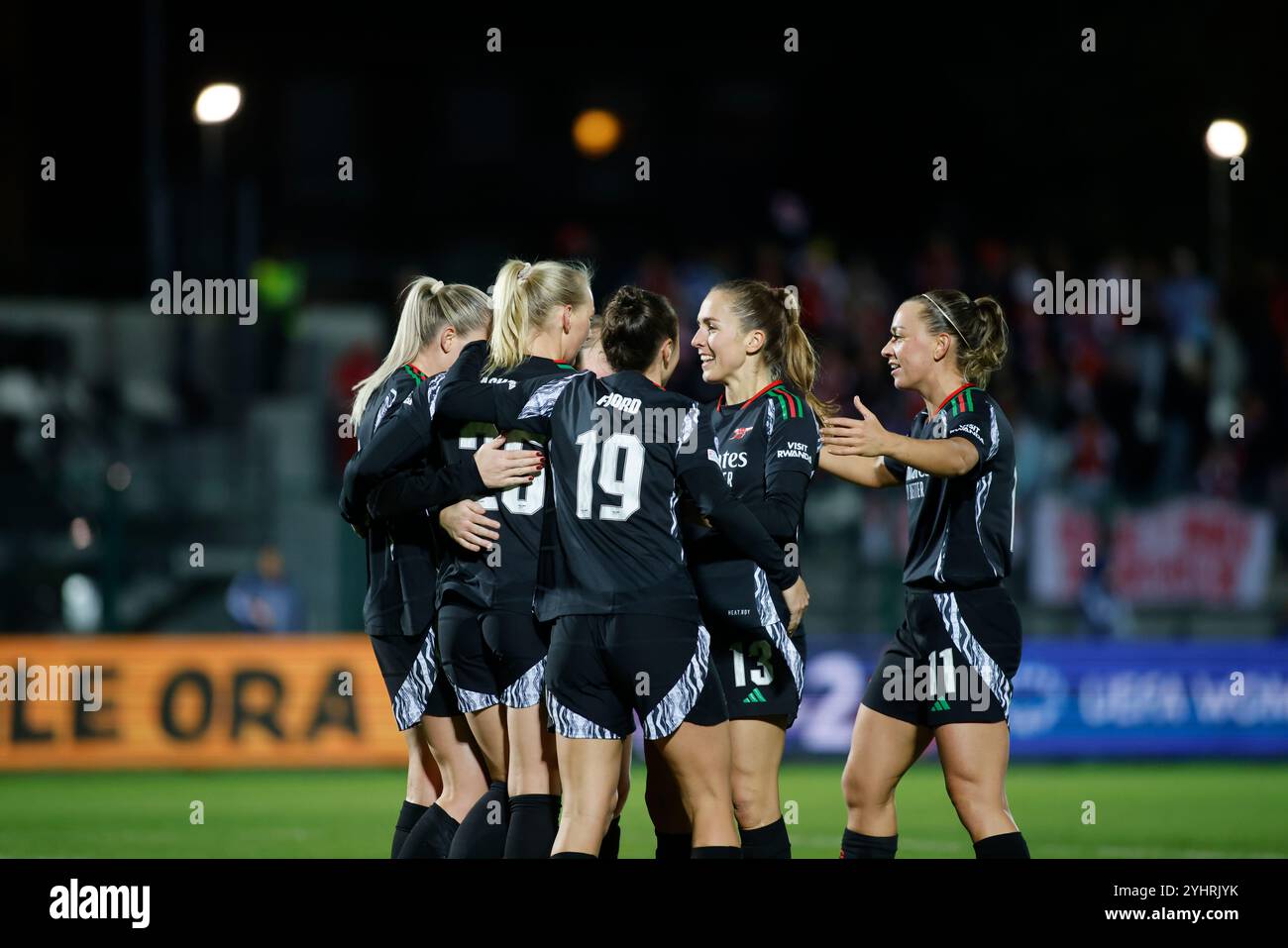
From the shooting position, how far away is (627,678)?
5891mm

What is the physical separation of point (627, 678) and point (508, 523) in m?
0.98

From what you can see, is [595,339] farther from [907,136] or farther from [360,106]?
[360,106]

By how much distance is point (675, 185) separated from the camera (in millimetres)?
32562

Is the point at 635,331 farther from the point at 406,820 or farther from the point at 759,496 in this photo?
the point at 406,820

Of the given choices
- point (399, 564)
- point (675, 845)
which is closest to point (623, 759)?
point (675, 845)

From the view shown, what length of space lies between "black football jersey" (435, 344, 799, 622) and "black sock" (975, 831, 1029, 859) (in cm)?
142

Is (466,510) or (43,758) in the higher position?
(466,510)

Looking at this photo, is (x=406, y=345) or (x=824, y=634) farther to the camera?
(x=824, y=634)

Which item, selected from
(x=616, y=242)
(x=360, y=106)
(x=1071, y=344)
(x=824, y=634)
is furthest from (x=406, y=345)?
(x=360, y=106)

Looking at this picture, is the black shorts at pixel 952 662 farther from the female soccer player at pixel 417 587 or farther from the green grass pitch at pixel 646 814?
the green grass pitch at pixel 646 814

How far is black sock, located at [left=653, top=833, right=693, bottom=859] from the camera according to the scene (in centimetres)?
673

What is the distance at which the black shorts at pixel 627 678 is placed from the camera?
5887 mm
